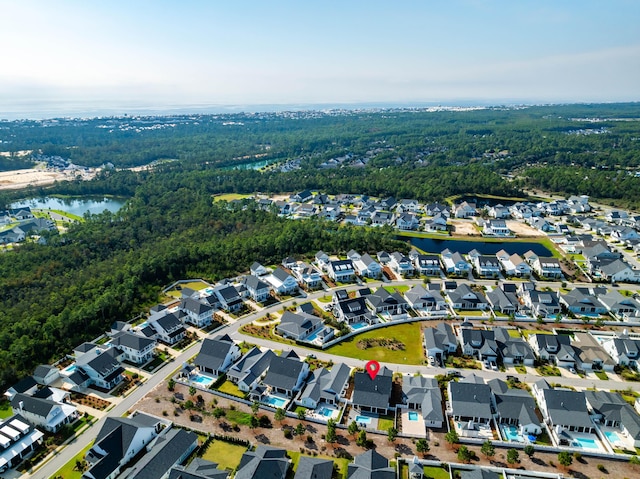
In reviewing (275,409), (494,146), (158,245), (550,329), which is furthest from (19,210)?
(494,146)

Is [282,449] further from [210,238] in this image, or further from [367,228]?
[367,228]

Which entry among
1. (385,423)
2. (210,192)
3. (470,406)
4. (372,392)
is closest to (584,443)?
(470,406)

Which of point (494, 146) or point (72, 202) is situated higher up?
point (494, 146)

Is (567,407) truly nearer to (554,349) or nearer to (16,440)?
(554,349)

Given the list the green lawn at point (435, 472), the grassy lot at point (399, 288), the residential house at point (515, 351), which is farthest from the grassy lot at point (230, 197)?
the green lawn at point (435, 472)

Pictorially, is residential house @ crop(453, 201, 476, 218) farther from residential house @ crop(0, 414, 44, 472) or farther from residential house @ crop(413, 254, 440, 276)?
residential house @ crop(0, 414, 44, 472)

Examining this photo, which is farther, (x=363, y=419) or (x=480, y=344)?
(x=480, y=344)
